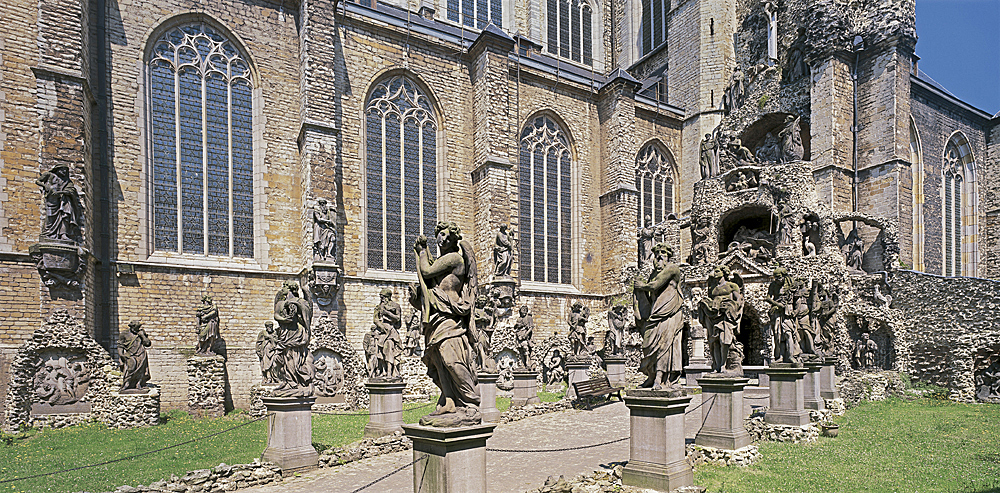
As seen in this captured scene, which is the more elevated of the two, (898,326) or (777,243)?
(777,243)

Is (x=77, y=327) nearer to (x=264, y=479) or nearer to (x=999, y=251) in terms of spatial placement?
(x=264, y=479)

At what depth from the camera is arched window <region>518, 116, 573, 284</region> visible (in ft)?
82.2

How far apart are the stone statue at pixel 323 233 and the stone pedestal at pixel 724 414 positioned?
1235 cm

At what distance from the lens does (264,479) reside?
326 inches

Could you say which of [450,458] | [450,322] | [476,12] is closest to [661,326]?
[450,322]

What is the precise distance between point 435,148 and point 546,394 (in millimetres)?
10109

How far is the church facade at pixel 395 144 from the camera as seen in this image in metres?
15.6

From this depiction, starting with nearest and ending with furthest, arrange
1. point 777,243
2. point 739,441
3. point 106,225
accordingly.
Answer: point 739,441
point 106,225
point 777,243

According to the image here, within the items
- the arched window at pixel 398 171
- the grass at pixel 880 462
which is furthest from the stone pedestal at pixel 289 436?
the arched window at pixel 398 171

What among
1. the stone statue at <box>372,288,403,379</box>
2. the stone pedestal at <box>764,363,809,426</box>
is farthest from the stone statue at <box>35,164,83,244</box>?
the stone pedestal at <box>764,363,809,426</box>

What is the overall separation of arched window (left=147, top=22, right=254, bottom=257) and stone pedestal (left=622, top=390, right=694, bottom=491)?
15052mm

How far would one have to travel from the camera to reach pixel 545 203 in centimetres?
2573

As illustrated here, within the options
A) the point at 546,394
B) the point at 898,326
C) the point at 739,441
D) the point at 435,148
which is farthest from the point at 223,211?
the point at 898,326

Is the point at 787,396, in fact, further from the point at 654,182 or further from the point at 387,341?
the point at 654,182
